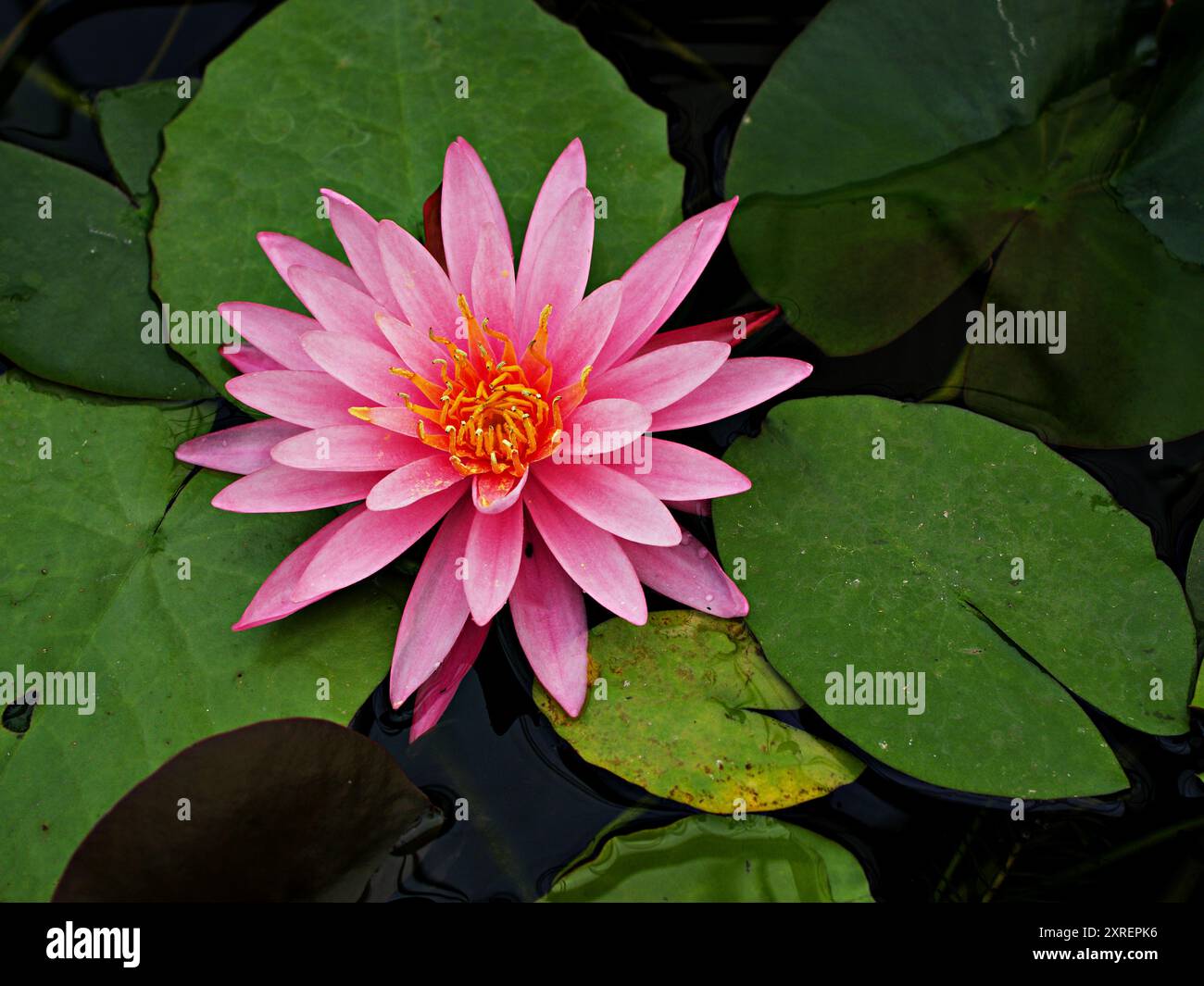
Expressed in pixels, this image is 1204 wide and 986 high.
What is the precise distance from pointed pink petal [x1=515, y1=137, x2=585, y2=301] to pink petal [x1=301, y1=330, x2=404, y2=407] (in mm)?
481

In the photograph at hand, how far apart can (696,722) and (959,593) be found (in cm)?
87

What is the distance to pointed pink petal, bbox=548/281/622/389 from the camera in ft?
7.59

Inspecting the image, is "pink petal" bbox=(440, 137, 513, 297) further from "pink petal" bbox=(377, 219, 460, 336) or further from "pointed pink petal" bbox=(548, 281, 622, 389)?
"pointed pink petal" bbox=(548, 281, 622, 389)

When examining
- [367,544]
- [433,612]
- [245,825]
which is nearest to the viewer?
[245,825]

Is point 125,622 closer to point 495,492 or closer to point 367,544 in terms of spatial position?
point 367,544

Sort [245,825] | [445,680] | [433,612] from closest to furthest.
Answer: [245,825] → [433,612] → [445,680]

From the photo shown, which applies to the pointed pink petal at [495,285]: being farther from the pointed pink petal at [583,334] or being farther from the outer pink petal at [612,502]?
the outer pink petal at [612,502]

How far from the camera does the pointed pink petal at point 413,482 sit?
226 centimetres

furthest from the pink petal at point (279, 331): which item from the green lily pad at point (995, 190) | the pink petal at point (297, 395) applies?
the green lily pad at point (995, 190)

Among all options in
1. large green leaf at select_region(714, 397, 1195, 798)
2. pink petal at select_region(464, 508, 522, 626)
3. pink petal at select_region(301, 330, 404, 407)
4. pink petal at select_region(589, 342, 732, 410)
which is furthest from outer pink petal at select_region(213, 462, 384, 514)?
large green leaf at select_region(714, 397, 1195, 798)

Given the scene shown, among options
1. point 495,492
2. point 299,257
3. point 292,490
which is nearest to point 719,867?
point 495,492

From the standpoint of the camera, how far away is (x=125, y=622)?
255cm

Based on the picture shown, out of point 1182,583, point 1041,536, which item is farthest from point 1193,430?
point 1041,536

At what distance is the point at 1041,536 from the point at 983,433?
360 mm
